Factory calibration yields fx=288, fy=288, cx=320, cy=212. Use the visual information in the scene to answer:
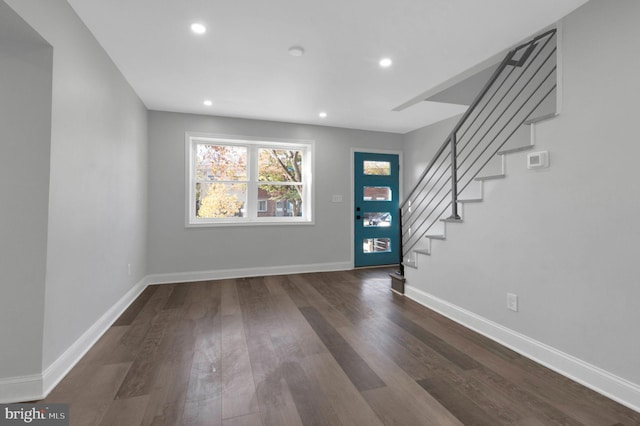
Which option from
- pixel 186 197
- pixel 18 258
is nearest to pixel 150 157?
pixel 186 197

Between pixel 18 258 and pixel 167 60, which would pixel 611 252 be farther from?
pixel 167 60

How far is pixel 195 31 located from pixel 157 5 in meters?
0.32

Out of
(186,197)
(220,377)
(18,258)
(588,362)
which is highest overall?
(186,197)

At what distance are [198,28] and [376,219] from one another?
4.15 metres

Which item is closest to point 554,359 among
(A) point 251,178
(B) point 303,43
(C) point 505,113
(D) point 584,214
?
(D) point 584,214

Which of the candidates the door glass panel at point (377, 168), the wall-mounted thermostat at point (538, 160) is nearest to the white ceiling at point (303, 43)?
the wall-mounted thermostat at point (538, 160)

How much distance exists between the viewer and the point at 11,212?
1.69 m

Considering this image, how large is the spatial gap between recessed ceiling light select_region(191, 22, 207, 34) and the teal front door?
3.41 metres

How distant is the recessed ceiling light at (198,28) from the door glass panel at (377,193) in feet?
12.2

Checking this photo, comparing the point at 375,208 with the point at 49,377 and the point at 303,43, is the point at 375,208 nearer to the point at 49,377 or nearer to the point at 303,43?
the point at 303,43

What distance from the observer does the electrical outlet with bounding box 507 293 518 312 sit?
2.34 meters

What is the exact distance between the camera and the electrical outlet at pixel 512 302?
7.68ft

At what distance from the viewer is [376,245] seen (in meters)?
5.52

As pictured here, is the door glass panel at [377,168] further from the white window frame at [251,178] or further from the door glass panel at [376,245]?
the door glass panel at [376,245]
